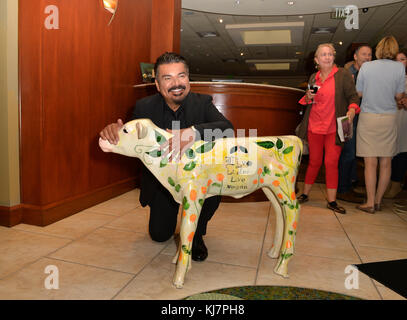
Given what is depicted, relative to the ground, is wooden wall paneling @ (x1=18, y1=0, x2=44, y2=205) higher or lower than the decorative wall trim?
higher

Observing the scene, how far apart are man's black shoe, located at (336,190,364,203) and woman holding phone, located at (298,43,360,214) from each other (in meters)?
0.64

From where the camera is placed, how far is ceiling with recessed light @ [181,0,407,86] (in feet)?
21.6

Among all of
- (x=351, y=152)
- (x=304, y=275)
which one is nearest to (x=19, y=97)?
(x=304, y=275)

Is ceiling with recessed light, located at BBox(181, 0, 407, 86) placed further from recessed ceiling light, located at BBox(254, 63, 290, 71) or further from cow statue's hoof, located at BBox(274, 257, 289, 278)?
cow statue's hoof, located at BBox(274, 257, 289, 278)

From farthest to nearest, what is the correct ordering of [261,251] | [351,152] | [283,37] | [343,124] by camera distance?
[283,37]
[351,152]
[343,124]
[261,251]

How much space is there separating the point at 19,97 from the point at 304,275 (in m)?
2.25

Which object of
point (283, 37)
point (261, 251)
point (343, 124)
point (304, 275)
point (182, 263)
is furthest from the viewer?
point (283, 37)

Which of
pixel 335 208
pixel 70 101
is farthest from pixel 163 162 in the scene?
pixel 335 208

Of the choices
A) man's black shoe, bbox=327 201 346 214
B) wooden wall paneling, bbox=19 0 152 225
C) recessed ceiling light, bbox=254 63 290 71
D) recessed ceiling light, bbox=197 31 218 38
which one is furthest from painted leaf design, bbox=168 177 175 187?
recessed ceiling light, bbox=254 63 290 71

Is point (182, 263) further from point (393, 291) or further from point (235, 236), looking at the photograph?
point (393, 291)

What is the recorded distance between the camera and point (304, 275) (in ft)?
5.82

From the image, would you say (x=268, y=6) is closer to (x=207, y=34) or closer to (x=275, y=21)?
(x=275, y=21)

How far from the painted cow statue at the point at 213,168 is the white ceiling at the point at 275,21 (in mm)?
5595

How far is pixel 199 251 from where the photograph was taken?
1960mm
